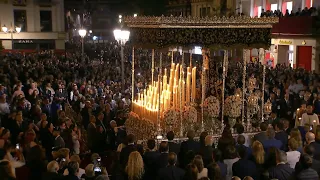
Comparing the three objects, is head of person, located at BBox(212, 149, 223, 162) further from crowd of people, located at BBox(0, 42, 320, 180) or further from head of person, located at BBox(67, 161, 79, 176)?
head of person, located at BBox(67, 161, 79, 176)

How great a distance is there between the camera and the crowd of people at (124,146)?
725 cm

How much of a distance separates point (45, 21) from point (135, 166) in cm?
3636

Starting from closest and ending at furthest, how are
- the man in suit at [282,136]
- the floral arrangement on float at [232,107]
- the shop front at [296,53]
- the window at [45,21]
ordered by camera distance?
1. the man in suit at [282,136]
2. the floral arrangement on float at [232,107]
3. the shop front at [296,53]
4. the window at [45,21]

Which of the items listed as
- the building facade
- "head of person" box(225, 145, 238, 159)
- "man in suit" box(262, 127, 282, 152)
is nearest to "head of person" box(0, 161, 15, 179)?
"head of person" box(225, 145, 238, 159)

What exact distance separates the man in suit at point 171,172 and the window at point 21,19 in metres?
35.9

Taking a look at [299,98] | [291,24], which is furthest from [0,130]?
[291,24]

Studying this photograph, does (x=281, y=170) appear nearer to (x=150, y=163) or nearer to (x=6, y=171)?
(x=150, y=163)

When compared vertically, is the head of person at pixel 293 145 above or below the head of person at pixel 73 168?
above

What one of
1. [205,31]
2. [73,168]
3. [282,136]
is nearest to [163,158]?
[73,168]

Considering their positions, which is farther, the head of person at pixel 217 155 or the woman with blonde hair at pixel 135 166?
the head of person at pixel 217 155

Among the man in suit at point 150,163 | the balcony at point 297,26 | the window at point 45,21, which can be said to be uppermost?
the window at point 45,21

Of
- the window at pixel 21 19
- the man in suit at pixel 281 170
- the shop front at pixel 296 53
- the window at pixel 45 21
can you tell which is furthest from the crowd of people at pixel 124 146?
the window at pixel 45 21

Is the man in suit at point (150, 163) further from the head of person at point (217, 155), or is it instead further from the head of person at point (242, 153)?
the head of person at point (242, 153)

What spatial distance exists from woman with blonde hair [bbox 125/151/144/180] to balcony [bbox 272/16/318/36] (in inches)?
835
